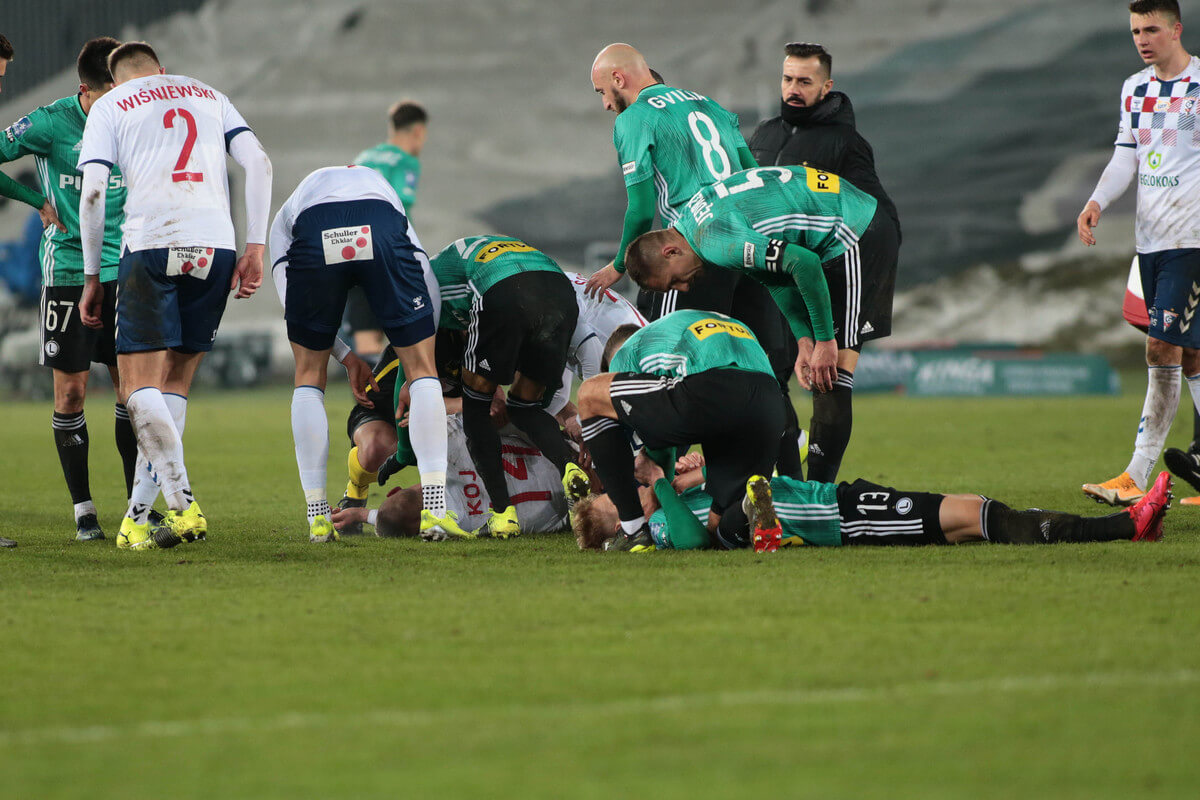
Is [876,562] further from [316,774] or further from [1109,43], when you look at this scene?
[1109,43]

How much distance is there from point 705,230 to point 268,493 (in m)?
3.83

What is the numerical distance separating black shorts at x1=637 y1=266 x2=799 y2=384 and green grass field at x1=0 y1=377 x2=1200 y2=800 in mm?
1432

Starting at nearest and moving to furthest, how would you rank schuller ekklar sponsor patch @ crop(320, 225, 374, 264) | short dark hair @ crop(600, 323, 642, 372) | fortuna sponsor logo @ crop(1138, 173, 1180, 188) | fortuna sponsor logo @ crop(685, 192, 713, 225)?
fortuna sponsor logo @ crop(685, 192, 713, 225) < schuller ekklar sponsor patch @ crop(320, 225, 374, 264) < short dark hair @ crop(600, 323, 642, 372) < fortuna sponsor logo @ crop(1138, 173, 1180, 188)

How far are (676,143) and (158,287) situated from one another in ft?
7.78

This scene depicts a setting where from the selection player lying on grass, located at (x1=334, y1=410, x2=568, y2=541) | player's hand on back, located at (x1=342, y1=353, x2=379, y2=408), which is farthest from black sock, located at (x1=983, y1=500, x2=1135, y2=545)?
player's hand on back, located at (x1=342, y1=353, x2=379, y2=408)

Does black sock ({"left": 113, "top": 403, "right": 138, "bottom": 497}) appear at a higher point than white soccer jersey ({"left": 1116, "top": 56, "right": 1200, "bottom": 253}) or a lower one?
lower

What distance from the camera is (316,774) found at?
7.66 feet

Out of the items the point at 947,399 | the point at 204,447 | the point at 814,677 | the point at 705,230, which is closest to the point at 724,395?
the point at 705,230

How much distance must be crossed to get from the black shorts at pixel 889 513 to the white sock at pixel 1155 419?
215 centimetres

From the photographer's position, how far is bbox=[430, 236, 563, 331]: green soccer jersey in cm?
593

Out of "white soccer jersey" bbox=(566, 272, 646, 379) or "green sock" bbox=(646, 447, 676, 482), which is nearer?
"green sock" bbox=(646, 447, 676, 482)

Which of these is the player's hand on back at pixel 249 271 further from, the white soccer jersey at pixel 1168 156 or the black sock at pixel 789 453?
the white soccer jersey at pixel 1168 156

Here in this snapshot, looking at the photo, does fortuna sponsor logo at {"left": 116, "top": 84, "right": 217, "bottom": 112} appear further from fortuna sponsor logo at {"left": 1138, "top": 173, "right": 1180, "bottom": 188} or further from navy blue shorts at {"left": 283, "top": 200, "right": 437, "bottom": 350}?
fortuna sponsor logo at {"left": 1138, "top": 173, "right": 1180, "bottom": 188}

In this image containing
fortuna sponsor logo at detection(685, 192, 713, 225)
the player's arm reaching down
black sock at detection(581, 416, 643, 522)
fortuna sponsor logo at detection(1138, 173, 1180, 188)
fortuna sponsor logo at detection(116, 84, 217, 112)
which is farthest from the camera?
the player's arm reaching down
